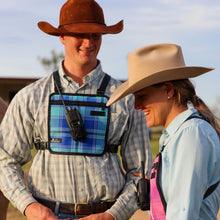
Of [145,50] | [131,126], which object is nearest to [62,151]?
[131,126]

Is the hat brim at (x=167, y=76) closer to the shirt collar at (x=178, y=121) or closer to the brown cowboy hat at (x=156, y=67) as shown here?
the brown cowboy hat at (x=156, y=67)

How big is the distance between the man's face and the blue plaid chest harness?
0.74 feet

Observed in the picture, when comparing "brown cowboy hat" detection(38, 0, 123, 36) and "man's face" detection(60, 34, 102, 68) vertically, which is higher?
"brown cowboy hat" detection(38, 0, 123, 36)

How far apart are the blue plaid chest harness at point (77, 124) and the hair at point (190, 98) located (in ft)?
3.61

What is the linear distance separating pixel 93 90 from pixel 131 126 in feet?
1.36

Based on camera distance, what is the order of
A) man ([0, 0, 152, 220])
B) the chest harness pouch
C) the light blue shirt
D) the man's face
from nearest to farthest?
the light blue shirt < the chest harness pouch < man ([0, 0, 152, 220]) < the man's face

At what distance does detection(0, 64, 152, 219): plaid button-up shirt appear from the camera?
11.3 feet

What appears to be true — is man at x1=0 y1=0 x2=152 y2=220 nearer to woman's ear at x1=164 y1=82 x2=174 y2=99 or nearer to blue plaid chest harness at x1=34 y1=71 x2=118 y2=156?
blue plaid chest harness at x1=34 y1=71 x2=118 y2=156

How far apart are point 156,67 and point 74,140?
44.6 inches

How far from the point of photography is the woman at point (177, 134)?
2197 mm

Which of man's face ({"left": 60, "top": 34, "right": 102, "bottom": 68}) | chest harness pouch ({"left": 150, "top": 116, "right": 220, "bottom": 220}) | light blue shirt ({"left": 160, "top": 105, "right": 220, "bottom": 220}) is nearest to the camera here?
light blue shirt ({"left": 160, "top": 105, "right": 220, "bottom": 220})

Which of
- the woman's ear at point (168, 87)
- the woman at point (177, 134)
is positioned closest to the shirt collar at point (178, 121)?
the woman at point (177, 134)

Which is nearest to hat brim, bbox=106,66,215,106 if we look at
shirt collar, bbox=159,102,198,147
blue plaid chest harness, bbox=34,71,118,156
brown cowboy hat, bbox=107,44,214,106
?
brown cowboy hat, bbox=107,44,214,106

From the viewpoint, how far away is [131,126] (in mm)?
3639
